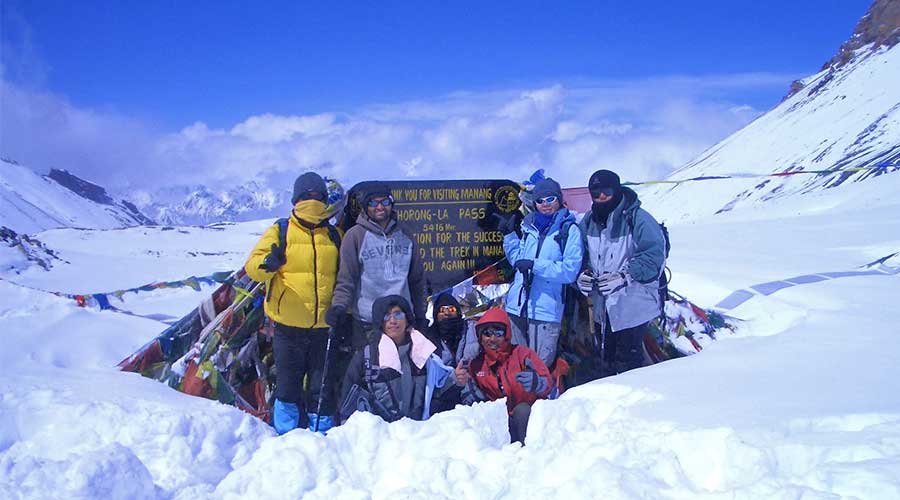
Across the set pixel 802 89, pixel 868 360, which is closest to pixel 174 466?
pixel 868 360

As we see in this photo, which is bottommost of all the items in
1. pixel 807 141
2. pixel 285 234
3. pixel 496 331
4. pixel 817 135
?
pixel 496 331

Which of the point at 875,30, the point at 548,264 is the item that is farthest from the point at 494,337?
the point at 875,30

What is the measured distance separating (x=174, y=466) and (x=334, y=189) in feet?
8.59

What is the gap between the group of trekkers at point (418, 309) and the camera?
4355mm

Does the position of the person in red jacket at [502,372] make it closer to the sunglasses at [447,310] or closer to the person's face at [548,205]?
the sunglasses at [447,310]

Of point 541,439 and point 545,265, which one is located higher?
point 545,265

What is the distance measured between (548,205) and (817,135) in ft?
294

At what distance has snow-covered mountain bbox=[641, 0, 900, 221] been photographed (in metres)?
62.4

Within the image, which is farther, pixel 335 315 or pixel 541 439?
pixel 335 315

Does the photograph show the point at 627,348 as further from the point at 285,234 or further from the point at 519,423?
the point at 285,234

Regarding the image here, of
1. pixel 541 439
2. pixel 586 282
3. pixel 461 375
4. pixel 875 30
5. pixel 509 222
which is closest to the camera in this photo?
pixel 541 439

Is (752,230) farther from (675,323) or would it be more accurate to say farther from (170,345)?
(170,345)

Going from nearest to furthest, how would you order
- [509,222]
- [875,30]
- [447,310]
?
1. [447,310]
2. [509,222]
3. [875,30]

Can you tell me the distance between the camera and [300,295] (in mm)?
4555
